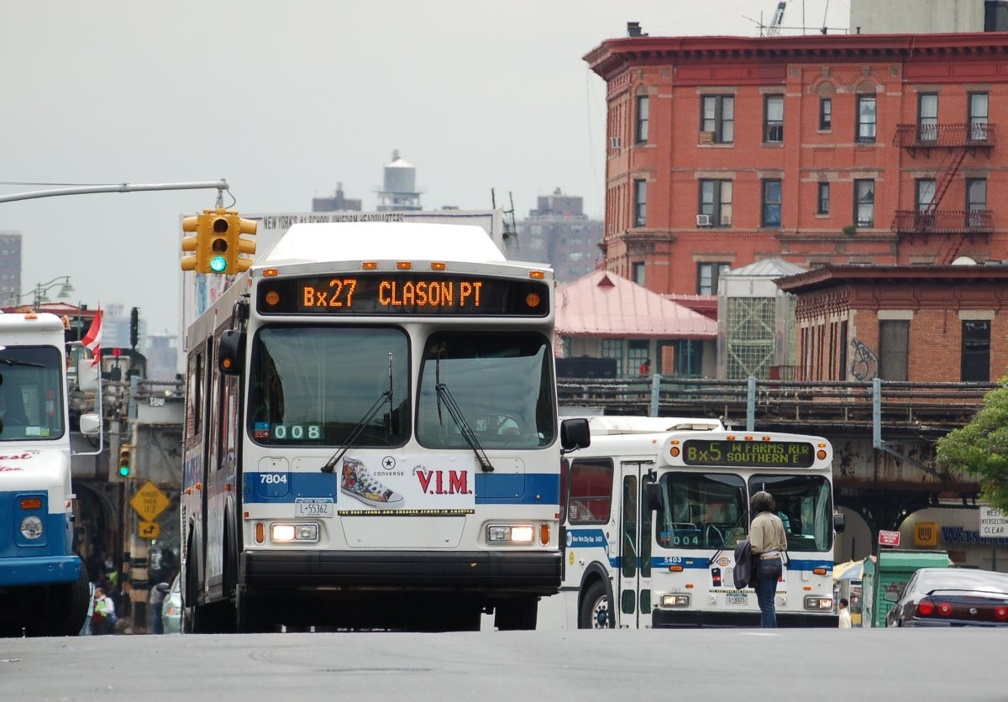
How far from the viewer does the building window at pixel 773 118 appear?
89.4 metres

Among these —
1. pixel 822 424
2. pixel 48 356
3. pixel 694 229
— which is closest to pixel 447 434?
pixel 48 356

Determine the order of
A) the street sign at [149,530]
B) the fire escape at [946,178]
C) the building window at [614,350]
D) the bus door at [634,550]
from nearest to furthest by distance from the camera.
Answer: the bus door at [634,550]
the street sign at [149,530]
the building window at [614,350]
the fire escape at [946,178]

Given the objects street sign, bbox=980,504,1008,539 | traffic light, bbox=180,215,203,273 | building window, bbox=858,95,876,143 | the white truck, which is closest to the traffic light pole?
traffic light, bbox=180,215,203,273

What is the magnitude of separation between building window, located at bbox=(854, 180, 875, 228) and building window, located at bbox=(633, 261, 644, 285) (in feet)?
30.2

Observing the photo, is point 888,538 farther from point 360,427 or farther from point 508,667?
point 508,667

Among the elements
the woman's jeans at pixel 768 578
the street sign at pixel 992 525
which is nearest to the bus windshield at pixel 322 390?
the woman's jeans at pixel 768 578

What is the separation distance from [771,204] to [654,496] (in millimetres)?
67016

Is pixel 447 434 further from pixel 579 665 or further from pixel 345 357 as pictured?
pixel 579 665

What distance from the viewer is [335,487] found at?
53.1 ft

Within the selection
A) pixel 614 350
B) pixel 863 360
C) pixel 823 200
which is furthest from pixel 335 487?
pixel 823 200

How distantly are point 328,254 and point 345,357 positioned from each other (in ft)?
3.33

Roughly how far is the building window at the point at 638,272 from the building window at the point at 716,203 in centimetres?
371

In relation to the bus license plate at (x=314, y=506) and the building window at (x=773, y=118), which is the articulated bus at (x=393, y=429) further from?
the building window at (x=773, y=118)

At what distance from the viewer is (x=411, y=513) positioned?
53.2 ft
